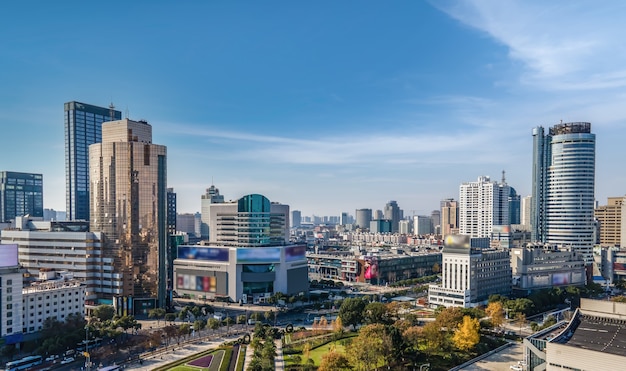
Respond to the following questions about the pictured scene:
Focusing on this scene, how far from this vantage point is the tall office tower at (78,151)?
157 metres

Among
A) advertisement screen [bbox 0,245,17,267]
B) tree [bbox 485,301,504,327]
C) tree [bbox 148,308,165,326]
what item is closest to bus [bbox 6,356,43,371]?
advertisement screen [bbox 0,245,17,267]

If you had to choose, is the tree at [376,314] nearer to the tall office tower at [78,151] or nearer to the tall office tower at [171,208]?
the tall office tower at [171,208]

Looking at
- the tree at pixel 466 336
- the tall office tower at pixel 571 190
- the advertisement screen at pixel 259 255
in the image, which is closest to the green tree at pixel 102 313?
the advertisement screen at pixel 259 255

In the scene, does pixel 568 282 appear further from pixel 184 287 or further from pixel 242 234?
pixel 184 287

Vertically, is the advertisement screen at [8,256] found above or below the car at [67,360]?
above

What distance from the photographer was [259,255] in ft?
278

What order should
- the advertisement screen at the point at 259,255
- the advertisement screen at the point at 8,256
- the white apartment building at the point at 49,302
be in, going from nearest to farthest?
1. the advertisement screen at the point at 8,256
2. the white apartment building at the point at 49,302
3. the advertisement screen at the point at 259,255

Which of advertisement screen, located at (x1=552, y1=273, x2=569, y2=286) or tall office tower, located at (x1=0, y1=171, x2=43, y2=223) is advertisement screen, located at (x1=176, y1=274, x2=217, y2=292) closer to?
advertisement screen, located at (x1=552, y1=273, x2=569, y2=286)

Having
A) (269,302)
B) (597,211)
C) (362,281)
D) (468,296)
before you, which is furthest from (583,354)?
(597,211)

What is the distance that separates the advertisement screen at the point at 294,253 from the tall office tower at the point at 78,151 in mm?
101690

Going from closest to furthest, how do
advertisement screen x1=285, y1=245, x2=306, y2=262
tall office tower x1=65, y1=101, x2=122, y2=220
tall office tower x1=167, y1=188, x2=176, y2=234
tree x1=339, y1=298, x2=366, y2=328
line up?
tree x1=339, y1=298, x2=366, y2=328 → advertisement screen x1=285, y1=245, x2=306, y2=262 → tall office tower x1=167, y1=188, x2=176, y2=234 → tall office tower x1=65, y1=101, x2=122, y2=220

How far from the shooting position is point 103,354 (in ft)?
161

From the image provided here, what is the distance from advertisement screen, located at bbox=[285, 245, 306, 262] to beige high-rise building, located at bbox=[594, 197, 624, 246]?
4302 inches

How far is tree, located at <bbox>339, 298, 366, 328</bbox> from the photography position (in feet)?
194
